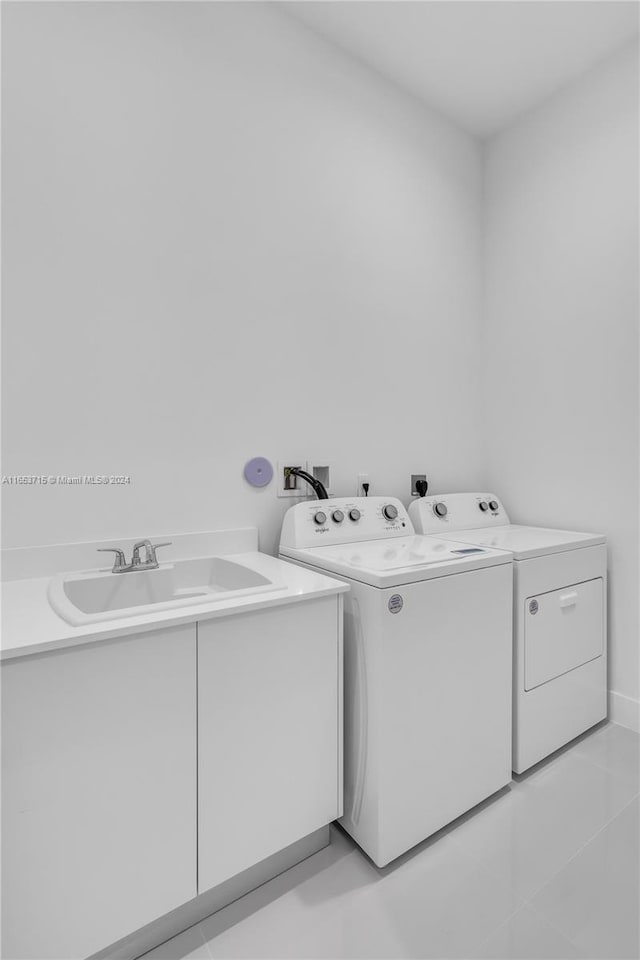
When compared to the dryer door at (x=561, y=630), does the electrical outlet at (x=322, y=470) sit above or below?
above

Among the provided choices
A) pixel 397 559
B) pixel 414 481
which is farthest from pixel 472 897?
pixel 414 481

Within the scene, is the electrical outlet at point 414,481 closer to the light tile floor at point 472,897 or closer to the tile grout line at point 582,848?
the light tile floor at point 472,897

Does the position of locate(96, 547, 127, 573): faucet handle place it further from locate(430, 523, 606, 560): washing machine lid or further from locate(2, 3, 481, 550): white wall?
locate(430, 523, 606, 560): washing machine lid

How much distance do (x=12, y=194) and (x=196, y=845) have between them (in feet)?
5.66

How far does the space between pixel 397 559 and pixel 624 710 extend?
1.34m

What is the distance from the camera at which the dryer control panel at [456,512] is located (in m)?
2.05

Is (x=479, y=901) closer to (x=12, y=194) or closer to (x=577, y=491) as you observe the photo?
(x=577, y=491)

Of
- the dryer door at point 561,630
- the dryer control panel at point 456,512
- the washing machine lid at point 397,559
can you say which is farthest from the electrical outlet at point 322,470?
the dryer door at point 561,630

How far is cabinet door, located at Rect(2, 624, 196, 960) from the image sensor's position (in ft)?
2.83

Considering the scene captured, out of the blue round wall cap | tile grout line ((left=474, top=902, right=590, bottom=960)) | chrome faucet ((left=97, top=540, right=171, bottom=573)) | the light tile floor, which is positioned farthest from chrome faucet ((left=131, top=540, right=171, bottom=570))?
tile grout line ((left=474, top=902, right=590, bottom=960))

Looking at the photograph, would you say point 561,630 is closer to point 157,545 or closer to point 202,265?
point 157,545

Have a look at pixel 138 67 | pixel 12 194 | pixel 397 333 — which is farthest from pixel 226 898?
pixel 138 67

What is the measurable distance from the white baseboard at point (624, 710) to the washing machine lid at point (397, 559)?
39.3 inches

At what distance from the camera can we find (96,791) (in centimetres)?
93
